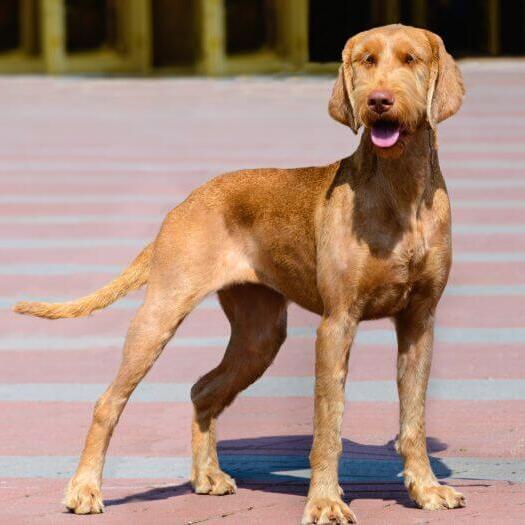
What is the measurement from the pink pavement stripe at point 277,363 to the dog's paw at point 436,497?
104 inches

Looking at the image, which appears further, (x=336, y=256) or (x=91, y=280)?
(x=91, y=280)

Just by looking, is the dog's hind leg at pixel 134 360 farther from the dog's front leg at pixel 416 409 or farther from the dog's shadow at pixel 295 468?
the dog's front leg at pixel 416 409

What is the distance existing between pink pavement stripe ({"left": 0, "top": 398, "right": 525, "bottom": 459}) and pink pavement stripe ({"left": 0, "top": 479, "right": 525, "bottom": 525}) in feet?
1.89

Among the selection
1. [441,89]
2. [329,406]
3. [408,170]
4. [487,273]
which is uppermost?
[441,89]

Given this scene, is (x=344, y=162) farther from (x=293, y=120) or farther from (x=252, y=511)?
(x=293, y=120)

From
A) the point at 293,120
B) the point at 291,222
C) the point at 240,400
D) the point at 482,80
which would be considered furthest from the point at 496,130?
the point at 291,222

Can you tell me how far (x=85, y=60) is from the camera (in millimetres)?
26703

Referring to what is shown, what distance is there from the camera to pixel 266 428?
8031 mm

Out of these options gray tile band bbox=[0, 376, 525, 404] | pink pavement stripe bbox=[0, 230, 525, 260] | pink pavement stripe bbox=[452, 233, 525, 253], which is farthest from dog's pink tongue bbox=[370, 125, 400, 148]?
pink pavement stripe bbox=[452, 233, 525, 253]

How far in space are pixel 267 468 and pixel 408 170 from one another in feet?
5.53

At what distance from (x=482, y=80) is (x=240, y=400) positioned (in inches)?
592

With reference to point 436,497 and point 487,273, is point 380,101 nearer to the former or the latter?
point 436,497

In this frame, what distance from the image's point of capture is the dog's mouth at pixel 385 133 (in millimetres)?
6059

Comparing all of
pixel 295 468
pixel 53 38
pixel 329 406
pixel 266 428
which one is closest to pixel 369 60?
pixel 329 406
